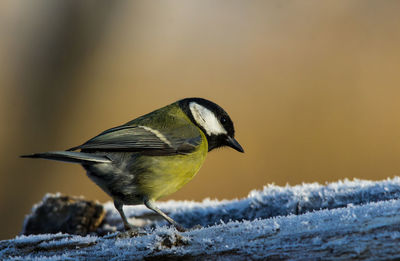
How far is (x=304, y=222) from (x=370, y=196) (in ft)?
2.50

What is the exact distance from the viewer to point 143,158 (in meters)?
2.07

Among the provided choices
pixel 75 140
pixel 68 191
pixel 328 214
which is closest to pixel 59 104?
pixel 75 140

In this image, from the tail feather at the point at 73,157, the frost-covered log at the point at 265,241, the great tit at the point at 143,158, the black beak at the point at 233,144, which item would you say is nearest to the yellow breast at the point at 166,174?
the great tit at the point at 143,158

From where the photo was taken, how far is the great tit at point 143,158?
2.00m

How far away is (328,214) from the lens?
1284 millimetres

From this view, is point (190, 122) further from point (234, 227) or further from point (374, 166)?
point (374, 166)

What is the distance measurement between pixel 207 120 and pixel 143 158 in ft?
1.85

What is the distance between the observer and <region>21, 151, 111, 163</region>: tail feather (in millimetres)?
1713

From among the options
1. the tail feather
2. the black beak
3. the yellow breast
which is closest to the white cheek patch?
the black beak

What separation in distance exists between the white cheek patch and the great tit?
7 cm

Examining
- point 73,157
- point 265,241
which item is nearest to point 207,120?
point 73,157

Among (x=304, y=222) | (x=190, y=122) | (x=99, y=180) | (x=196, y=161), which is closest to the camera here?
(x=304, y=222)

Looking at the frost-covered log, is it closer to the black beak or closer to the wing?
the wing

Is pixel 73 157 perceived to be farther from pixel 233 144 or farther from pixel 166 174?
pixel 233 144
